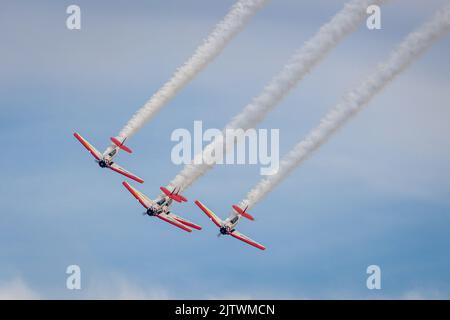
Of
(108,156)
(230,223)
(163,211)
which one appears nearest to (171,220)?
(163,211)

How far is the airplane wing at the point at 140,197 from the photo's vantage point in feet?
313

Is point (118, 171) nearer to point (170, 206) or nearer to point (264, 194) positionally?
point (170, 206)

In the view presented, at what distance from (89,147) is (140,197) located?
22.5 ft

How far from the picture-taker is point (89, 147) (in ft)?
328

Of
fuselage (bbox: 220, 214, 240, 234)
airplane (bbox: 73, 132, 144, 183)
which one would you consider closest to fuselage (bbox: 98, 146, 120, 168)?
airplane (bbox: 73, 132, 144, 183)

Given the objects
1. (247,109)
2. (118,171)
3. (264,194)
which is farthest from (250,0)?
(118,171)

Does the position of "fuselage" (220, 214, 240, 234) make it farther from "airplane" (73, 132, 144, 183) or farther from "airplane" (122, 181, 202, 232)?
"airplane" (73, 132, 144, 183)

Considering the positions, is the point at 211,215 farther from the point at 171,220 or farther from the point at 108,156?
the point at 108,156

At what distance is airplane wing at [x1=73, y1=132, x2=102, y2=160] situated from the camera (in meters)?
98.8

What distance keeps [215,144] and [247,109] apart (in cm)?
325

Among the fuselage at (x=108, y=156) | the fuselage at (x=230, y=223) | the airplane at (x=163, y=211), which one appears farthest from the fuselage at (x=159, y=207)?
the fuselage at (x=108, y=156)

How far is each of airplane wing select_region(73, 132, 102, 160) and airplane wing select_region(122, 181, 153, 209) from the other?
3.62 meters

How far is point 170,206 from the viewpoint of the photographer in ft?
313
